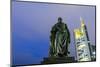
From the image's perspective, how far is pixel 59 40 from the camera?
115 inches

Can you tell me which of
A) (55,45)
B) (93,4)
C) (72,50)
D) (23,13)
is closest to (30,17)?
(23,13)

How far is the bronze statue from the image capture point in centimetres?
289

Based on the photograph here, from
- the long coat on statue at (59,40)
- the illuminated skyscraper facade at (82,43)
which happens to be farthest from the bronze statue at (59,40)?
the illuminated skyscraper facade at (82,43)

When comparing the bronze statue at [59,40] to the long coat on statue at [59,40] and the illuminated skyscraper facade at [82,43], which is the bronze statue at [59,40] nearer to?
the long coat on statue at [59,40]

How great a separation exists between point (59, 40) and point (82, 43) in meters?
0.34

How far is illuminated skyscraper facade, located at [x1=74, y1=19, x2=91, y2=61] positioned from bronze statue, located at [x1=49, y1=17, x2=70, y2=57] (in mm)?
133

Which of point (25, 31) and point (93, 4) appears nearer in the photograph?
point (25, 31)

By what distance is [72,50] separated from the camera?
2.99m

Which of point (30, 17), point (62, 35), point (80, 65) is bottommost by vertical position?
point (80, 65)

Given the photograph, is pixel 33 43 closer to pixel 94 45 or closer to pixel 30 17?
pixel 30 17

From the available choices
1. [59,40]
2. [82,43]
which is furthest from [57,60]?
[82,43]

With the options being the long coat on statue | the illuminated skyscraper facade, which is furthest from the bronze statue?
the illuminated skyscraper facade

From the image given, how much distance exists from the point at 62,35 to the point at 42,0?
1.65 ft

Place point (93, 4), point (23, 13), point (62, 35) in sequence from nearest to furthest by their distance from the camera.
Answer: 1. point (23, 13)
2. point (62, 35)
3. point (93, 4)
